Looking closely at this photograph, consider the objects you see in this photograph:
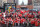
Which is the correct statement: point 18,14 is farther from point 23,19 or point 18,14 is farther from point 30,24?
point 30,24

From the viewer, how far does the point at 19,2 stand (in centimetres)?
529

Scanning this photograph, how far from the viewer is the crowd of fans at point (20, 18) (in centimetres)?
122

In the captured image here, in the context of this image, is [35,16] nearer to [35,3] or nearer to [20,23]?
[20,23]

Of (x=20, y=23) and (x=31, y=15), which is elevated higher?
(x=31, y=15)

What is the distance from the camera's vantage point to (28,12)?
4.13 feet

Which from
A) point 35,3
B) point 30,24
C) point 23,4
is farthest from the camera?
point 35,3

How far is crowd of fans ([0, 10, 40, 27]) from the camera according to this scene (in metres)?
1.22

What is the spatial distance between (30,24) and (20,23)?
0.58 feet

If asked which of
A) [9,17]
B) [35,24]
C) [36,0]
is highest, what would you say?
[36,0]

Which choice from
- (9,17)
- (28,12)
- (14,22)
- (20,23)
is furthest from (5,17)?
(28,12)

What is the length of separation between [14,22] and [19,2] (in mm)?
4174

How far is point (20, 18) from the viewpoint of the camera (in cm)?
124

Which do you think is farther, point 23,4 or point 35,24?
point 23,4

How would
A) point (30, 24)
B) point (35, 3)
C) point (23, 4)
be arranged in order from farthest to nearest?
1. point (35, 3)
2. point (23, 4)
3. point (30, 24)
